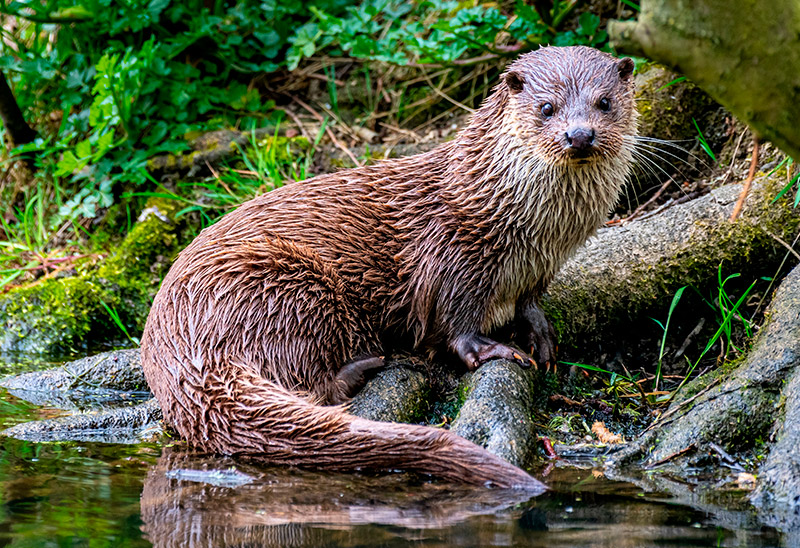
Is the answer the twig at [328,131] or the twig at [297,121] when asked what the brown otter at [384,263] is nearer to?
the twig at [328,131]

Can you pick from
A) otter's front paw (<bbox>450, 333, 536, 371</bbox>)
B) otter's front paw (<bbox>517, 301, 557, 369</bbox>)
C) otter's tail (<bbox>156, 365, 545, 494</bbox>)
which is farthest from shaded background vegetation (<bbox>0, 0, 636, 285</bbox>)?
otter's tail (<bbox>156, 365, 545, 494</bbox>)

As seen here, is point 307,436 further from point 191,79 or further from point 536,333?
point 191,79

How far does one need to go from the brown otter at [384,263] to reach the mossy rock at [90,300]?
1.55 metres

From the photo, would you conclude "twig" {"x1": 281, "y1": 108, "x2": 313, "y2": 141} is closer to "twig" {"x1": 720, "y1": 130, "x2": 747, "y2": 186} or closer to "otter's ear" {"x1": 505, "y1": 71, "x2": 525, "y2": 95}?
"otter's ear" {"x1": 505, "y1": 71, "x2": 525, "y2": 95}

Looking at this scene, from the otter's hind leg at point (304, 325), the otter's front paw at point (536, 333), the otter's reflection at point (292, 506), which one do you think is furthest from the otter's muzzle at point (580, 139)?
the otter's reflection at point (292, 506)

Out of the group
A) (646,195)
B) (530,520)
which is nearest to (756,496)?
(530,520)

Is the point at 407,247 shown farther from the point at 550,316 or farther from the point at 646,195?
the point at 646,195

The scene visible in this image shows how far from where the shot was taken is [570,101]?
3.33m

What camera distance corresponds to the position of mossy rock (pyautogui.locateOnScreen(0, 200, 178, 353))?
4.77 metres

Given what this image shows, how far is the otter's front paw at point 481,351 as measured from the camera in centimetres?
349

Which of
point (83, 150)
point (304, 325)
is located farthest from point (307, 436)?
point (83, 150)

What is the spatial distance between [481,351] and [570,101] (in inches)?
42.5

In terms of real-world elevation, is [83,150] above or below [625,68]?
below

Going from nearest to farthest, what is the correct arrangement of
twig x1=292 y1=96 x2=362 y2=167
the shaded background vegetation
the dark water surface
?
1. the dark water surface
2. the shaded background vegetation
3. twig x1=292 y1=96 x2=362 y2=167
